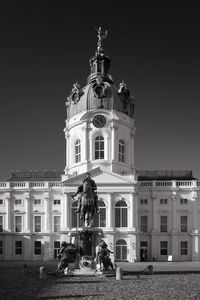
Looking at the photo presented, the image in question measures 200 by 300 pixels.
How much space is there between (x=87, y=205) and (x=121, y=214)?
30747 mm

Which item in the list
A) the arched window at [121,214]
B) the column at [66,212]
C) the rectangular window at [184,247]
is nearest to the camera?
the column at [66,212]

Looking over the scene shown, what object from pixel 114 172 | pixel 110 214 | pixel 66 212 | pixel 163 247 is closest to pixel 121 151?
pixel 114 172

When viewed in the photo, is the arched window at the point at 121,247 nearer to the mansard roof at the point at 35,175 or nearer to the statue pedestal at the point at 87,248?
the mansard roof at the point at 35,175

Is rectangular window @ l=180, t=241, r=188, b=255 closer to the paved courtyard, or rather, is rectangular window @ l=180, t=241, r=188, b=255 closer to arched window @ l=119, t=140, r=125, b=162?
arched window @ l=119, t=140, r=125, b=162

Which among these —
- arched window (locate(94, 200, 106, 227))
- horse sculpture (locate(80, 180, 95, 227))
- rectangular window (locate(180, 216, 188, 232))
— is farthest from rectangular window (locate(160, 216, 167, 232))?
horse sculpture (locate(80, 180, 95, 227))

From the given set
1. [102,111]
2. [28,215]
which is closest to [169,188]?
[102,111]

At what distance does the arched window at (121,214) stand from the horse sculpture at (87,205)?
98.6ft

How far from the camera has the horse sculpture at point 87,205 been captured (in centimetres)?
3656

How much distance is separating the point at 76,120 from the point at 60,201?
1138cm

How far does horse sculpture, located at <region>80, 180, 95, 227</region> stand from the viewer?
1439 inches

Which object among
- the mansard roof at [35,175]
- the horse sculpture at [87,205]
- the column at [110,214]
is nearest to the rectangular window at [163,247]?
the column at [110,214]

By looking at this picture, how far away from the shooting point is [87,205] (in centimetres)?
3653

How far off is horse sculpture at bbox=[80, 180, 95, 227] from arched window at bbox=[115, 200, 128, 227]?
1183 inches

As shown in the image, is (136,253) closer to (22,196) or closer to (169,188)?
(169,188)
